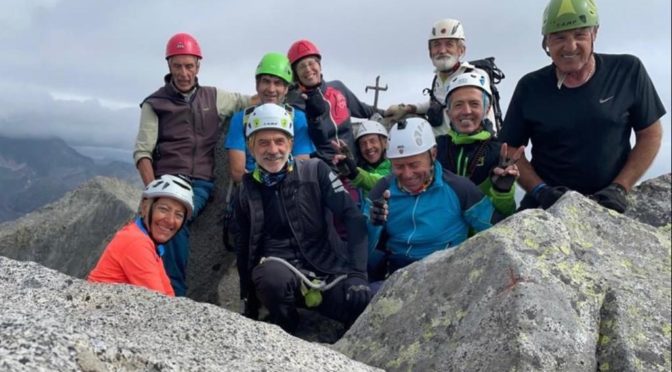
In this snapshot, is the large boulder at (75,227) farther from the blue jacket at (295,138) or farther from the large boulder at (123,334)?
the large boulder at (123,334)

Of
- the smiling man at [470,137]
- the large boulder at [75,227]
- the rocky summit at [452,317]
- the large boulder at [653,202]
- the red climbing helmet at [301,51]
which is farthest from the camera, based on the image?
the large boulder at [75,227]

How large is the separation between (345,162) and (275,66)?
2205mm

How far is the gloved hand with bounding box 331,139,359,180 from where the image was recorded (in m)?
9.23

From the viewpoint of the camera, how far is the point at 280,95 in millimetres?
10266

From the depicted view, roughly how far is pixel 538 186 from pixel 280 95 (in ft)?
Result: 15.4

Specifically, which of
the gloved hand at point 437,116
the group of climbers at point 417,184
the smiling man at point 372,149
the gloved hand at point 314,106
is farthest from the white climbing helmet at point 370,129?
the group of climbers at point 417,184

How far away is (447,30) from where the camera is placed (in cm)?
1080

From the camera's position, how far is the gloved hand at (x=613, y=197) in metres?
7.12

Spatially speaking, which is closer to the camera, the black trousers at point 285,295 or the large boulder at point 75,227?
the black trousers at point 285,295

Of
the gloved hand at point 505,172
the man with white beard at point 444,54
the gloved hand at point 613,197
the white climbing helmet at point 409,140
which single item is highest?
the man with white beard at point 444,54

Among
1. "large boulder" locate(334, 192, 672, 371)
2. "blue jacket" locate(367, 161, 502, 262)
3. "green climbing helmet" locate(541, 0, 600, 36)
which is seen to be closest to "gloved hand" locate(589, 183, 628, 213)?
"large boulder" locate(334, 192, 672, 371)

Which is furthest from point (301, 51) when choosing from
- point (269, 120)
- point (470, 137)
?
point (470, 137)

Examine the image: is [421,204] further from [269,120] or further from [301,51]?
[301,51]

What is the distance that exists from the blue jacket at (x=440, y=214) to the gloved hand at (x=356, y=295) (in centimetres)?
72
